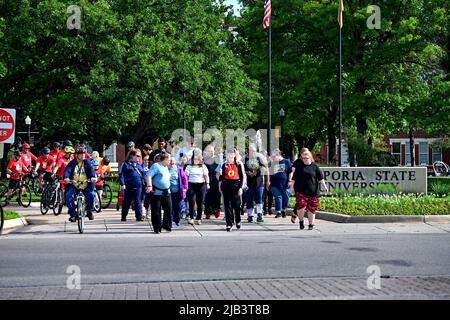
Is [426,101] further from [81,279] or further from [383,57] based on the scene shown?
[81,279]

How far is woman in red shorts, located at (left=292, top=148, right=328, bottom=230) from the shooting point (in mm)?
16562

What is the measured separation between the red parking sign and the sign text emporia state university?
36.6 feet

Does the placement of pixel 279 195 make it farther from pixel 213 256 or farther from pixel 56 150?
pixel 213 256

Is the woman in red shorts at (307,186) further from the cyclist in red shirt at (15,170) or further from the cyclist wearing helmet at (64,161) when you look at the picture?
the cyclist in red shirt at (15,170)

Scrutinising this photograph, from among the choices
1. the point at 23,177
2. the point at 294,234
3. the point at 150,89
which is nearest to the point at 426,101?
the point at 150,89

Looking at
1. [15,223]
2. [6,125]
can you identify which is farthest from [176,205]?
[6,125]

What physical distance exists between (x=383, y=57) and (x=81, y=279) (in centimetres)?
3193

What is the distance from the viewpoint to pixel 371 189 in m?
Answer: 24.1

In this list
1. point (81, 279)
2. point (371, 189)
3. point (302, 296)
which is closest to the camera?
point (302, 296)

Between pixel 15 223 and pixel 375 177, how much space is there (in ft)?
42.3

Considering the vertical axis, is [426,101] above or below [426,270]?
above

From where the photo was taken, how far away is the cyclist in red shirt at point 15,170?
23844 millimetres

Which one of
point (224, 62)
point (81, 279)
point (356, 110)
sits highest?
point (224, 62)

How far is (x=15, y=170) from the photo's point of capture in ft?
78.3
